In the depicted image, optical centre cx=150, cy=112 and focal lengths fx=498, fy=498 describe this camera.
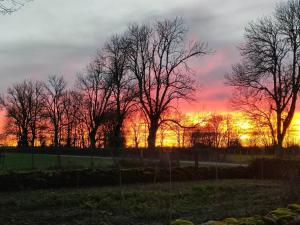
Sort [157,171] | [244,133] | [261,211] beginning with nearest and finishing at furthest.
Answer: [261,211], [157,171], [244,133]

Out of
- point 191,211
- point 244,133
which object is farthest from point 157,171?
point 244,133

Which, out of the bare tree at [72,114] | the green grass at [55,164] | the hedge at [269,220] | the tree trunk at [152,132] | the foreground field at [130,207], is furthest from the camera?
the bare tree at [72,114]

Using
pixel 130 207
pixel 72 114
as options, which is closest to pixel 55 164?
pixel 130 207

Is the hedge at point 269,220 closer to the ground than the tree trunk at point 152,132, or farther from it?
closer to the ground

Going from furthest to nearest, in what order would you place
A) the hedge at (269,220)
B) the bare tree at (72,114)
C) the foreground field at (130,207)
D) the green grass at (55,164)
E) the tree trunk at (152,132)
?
the bare tree at (72,114)
the tree trunk at (152,132)
the green grass at (55,164)
the foreground field at (130,207)
the hedge at (269,220)

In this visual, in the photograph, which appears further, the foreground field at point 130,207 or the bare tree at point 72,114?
the bare tree at point 72,114

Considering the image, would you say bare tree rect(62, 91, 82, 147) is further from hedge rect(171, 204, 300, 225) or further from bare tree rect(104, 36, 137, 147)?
hedge rect(171, 204, 300, 225)

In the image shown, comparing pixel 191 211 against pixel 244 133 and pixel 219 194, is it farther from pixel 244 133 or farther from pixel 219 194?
pixel 244 133

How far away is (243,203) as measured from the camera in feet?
50.4

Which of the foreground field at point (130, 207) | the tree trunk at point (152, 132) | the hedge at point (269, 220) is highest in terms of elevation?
the tree trunk at point (152, 132)

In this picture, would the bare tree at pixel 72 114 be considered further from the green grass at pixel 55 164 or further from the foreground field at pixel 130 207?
the foreground field at pixel 130 207

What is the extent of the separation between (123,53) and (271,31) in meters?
24.4

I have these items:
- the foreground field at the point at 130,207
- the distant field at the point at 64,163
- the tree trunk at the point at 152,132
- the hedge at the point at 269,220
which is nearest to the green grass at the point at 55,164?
the distant field at the point at 64,163

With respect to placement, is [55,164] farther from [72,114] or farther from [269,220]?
[72,114]
